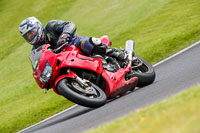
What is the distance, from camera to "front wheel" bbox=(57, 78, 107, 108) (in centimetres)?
690

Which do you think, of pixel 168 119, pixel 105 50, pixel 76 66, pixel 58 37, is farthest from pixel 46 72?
pixel 168 119

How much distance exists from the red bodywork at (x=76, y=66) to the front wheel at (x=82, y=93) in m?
0.15

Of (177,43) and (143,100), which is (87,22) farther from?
(143,100)

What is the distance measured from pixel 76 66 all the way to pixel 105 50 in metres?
0.91

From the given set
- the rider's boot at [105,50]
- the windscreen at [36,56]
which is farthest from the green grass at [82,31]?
the windscreen at [36,56]

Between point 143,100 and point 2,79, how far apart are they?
10.6 metres

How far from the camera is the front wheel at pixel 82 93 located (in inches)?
272

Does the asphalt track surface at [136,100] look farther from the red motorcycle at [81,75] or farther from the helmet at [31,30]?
the helmet at [31,30]

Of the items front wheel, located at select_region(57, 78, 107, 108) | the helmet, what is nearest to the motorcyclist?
the helmet

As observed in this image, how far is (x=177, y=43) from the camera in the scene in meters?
12.1

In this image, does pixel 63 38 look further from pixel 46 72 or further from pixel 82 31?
pixel 82 31

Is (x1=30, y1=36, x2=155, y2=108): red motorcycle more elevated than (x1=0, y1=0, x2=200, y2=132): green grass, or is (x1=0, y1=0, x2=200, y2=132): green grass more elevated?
(x1=30, y1=36, x2=155, y2=108): red motorcycle

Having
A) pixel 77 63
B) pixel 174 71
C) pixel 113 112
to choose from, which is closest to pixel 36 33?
pixel 77 63

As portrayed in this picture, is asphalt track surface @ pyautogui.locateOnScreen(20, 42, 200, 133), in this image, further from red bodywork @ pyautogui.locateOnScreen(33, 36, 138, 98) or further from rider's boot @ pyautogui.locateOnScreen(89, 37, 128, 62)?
rider's boot @ pyautogui.locateOnScreen(89, 37, 128, 62)
